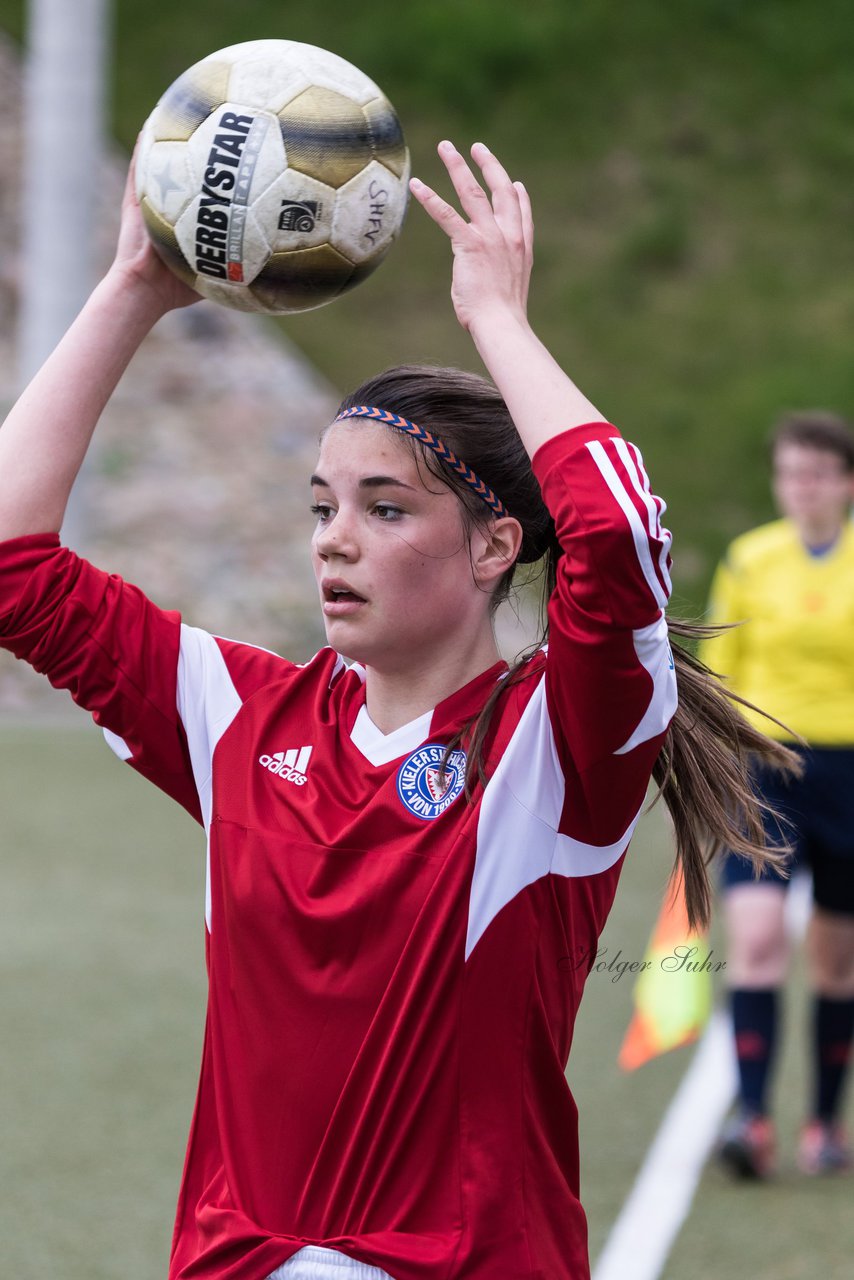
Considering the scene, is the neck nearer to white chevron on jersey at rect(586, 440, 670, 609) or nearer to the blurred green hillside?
white chevron on jersey at rect(586, 440, 670, 609)

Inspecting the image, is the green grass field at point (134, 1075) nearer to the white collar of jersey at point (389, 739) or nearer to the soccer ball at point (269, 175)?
the white collar of jersey at point (389, 739)

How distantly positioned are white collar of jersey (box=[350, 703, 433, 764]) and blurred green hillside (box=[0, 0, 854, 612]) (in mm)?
14190

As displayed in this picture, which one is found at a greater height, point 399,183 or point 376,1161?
point 399,183

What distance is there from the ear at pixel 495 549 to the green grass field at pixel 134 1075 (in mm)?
2745

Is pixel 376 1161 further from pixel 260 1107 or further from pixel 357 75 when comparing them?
pixel 357 75

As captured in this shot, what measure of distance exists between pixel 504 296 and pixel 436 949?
819 mm

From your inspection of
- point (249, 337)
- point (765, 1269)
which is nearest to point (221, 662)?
point (765, 1269)

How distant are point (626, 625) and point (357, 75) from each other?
1064mm

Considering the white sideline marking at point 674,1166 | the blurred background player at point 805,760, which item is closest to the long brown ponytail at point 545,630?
the white sideline marking at point 674,1166

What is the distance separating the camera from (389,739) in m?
2.34

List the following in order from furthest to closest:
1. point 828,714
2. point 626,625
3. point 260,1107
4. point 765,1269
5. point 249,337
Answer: point 249,337 → point 828,714 → point 765,1269 → point 260,1107 → point 626,625

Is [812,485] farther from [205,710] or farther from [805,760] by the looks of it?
[205,710]

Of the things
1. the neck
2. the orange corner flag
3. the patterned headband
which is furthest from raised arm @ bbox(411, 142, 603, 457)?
the orange corner flag

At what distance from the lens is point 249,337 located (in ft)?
55.0
